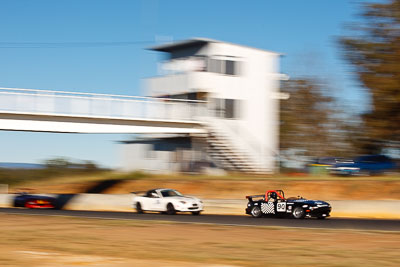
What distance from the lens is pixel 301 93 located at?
3081 inches

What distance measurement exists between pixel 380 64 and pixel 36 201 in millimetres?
23938

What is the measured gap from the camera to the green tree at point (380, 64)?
44.5 metres

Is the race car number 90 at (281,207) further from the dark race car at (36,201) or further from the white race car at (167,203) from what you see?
the dark race car at (36,201)

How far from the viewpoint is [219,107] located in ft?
157

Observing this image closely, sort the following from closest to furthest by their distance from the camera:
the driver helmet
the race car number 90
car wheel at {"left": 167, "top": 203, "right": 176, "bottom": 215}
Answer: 1. the race car number 90
2. the driver helmet
3. car wheel at {"left": 167, "top": 203, "right": 176, "bottom": 215}

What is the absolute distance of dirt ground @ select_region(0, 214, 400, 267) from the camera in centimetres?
1330

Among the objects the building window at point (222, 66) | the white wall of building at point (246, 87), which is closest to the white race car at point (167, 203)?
the white wall of building at point (246, 87)

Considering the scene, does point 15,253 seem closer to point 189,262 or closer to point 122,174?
point 189,262

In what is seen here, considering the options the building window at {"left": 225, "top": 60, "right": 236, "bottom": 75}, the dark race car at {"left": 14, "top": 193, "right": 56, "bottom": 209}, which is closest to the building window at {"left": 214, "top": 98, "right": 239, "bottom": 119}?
the building window at {"left": 225, "top": 60, "right": 236, "bottom": 75}

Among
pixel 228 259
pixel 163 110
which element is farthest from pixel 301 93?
pixel 228 259

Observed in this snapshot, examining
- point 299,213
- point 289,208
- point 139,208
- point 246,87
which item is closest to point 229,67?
point 246,87

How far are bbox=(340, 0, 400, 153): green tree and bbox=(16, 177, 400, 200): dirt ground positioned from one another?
A: 10.5 m

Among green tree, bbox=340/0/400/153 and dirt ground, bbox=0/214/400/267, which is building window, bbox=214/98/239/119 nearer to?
green tree, bbox=340/0/400/153

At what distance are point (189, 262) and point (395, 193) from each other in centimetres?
2143
